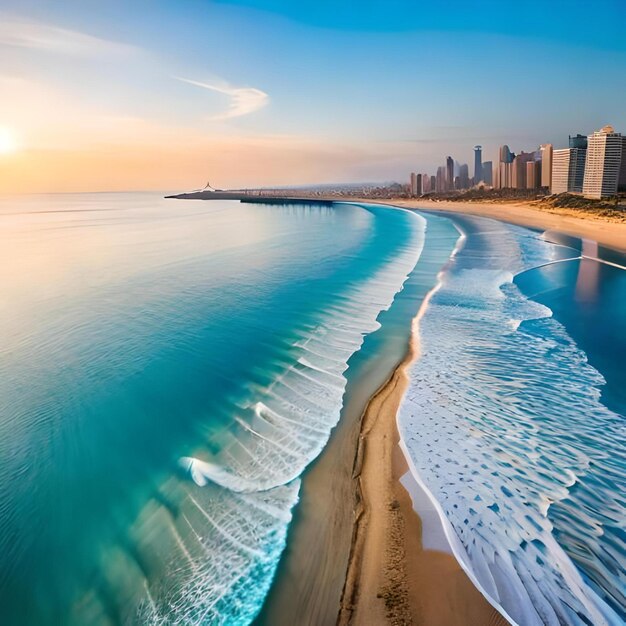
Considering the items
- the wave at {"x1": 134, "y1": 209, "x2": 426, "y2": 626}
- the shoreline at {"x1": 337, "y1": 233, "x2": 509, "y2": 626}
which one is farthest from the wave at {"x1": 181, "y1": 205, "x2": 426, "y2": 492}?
the shoreline at {"x1": 337, "y1": 233, "x2": 509, "y2": 626}

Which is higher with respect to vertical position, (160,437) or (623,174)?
(623,174)

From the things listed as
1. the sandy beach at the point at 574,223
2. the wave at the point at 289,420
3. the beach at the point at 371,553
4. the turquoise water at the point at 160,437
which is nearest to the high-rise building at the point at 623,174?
the sandy beach at the point at 574,223

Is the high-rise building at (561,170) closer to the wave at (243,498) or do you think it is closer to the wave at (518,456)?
the wave at (518,456)

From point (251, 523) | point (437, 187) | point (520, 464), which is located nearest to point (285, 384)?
point (251, 523)

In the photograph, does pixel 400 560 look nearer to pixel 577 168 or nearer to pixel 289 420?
pixel 289 420

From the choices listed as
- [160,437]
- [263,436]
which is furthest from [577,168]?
[160,437]

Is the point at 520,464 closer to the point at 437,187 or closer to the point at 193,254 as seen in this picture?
the point at 193,254

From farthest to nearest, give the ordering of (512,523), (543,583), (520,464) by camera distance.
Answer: (520,464) → (512,523) → (543,583)
